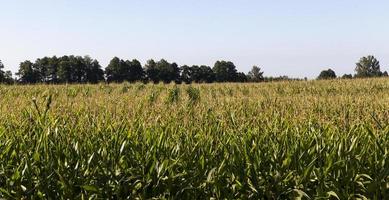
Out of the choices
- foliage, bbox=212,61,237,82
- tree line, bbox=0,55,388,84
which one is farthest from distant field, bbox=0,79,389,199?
foliage, bbox=212,61,237,82

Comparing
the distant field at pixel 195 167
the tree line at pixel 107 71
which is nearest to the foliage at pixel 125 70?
the tree line at pixel 107 71

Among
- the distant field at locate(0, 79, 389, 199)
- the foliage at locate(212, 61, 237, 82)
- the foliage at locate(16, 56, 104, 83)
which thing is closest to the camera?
the distant field at locate(0, 79, 389, 199)

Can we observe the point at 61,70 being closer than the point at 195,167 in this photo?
No

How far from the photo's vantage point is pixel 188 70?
78188 mm

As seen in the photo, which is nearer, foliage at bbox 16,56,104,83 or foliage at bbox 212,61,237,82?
foliage at bbox 16,56,104,83

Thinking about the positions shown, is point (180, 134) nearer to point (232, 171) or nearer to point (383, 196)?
point (232, 171)

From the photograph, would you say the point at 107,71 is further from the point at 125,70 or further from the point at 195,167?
the point at 195,167

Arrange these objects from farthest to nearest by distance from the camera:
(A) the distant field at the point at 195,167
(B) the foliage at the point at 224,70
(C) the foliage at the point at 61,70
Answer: (B) the foliage at the point at 224,70 < (C) the foliage at the point at 61,70 < (A) the distant field at the point at 195,167

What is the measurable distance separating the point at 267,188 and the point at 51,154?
1967 millimetres

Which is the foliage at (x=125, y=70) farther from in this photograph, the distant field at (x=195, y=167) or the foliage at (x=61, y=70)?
the distant field at (x=195, y=167)

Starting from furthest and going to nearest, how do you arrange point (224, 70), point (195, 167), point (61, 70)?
point (224, 70)
point (61, 70)
point (195, 167)

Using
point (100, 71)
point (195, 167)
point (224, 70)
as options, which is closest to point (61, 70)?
point (100, 71)

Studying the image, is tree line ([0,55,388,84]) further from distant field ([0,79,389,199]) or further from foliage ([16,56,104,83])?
distant field ([0,79,389,199])

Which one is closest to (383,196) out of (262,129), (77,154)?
(262,129)
